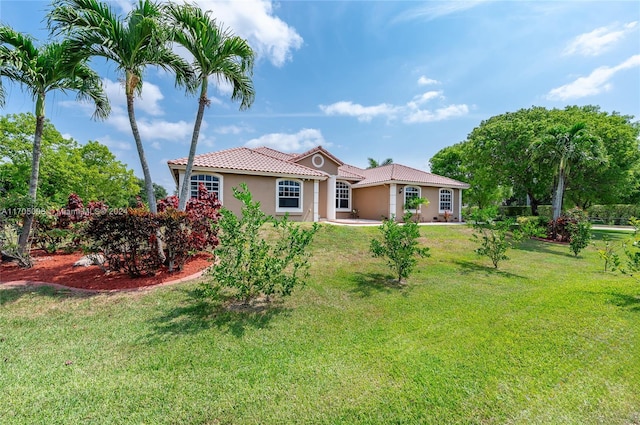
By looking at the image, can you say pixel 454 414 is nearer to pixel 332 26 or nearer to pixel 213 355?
pixel 213 355

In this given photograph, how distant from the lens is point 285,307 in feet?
17.0

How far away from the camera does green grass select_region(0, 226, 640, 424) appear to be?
2650 millimetres

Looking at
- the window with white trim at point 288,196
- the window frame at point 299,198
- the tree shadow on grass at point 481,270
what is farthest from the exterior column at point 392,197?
the tree shadow on grass at point 481,270

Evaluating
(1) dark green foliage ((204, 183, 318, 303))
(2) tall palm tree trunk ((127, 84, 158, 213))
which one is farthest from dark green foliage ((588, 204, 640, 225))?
(2) tall palm tree trunk ((127, 84, 158, 213))

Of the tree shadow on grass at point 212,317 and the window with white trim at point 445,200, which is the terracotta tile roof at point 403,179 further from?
the tree shadow on grass at point 212,317

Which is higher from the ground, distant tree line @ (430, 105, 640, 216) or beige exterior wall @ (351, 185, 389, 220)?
distant tree line @ (430, 105, 640, 216)

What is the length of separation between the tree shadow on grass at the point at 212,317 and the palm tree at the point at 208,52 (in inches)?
155

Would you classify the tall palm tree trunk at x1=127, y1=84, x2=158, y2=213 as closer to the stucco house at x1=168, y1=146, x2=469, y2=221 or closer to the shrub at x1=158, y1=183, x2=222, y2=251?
the shrub at x1=158, y1=183, x2=222, y2=251

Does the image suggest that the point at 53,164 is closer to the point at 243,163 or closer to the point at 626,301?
the point at 243,163

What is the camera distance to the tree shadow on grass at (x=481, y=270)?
7862 millimetres

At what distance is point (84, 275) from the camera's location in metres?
6.85

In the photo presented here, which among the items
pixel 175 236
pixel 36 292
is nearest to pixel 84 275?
pixel 36 292

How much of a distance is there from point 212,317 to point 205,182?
1093cm

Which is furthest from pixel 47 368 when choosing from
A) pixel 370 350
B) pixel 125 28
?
pixel 125 28
